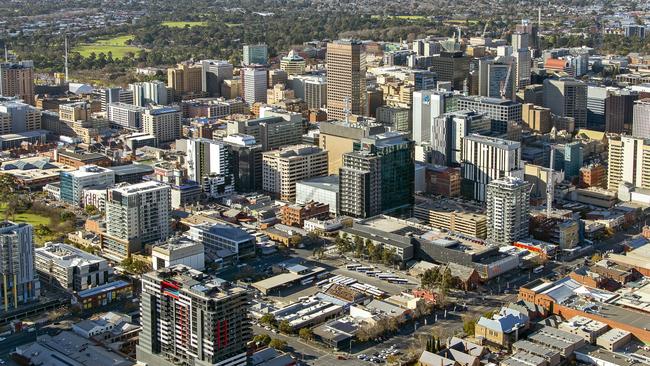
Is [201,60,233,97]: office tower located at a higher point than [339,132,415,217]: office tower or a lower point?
higher

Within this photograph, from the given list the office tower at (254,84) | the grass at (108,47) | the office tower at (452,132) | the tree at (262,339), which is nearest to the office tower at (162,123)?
the office tower at (254,84)

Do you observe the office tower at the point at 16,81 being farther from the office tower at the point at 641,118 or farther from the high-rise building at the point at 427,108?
the office tower at the point at 641,118

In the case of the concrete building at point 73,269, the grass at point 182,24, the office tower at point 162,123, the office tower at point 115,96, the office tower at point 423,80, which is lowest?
the concrete building at point 73,269

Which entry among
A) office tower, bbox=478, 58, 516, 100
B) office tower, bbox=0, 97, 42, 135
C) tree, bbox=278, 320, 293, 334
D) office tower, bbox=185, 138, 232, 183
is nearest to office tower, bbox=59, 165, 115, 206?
office tower, bbox=185, 138, 232, 183

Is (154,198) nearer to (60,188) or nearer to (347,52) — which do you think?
(60,188)

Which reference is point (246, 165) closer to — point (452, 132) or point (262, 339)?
point (452, 132)

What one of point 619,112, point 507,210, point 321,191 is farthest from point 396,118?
point 507,210

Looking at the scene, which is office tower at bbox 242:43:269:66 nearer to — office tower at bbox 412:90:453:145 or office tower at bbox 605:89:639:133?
office tower at bbox 412:90:453:145
